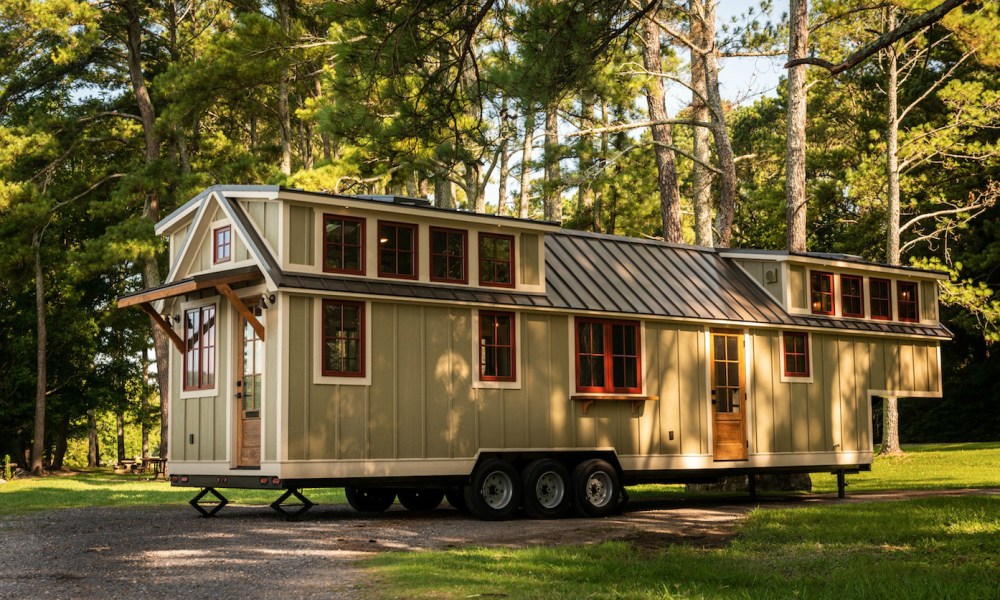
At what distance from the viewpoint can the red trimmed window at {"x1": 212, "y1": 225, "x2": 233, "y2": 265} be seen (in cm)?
1466

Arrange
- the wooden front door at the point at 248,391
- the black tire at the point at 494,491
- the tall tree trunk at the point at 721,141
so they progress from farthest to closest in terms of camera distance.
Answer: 1. the tall tree trunk at the point at 721,141
2. the black tire at the point at 494,491
3. the wooden front door at the point at 248,391

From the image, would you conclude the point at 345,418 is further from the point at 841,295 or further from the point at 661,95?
the point at 661,95

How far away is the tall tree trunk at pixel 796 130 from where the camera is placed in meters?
21.4

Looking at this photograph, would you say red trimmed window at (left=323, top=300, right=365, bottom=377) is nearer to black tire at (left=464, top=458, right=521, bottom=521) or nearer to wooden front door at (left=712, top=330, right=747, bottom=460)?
black tire at (left=464, top=458, right=521, bottom=521)

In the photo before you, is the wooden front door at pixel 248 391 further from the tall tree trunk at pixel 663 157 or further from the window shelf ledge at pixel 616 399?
Answer: the tall tree trunk at pixel 663 157

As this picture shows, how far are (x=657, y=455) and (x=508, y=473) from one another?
2.78 meters

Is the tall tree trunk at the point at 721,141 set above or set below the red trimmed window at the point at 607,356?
above

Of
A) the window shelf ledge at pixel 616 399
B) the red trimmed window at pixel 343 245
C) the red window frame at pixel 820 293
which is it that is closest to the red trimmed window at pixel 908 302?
the red window frame at pixel 820 293

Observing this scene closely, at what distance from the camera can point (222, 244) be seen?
14883mm

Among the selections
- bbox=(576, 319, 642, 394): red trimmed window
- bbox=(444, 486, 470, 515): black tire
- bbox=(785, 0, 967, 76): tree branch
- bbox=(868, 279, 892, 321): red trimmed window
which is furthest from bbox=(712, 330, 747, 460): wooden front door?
bbox=(785, 0, 967, 76): tree branch

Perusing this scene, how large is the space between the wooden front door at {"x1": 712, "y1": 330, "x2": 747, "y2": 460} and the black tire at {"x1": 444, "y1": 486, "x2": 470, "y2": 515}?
13.4 feet

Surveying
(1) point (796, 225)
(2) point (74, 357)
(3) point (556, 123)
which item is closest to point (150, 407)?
(2) point (74, 357)

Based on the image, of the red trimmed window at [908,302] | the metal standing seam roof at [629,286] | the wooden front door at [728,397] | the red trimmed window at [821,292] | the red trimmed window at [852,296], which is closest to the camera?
the metal standing seam roof at [629,286]

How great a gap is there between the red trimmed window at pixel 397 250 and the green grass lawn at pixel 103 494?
5565 mm
